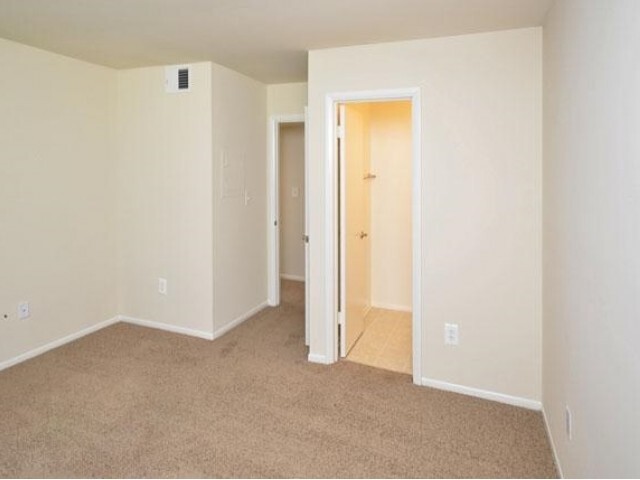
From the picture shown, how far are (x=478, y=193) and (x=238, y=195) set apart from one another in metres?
2.23

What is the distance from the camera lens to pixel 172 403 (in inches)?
105

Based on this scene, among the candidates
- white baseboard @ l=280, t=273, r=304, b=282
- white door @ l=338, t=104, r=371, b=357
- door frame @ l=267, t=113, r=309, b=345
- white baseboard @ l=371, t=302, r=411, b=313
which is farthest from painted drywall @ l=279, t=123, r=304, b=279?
white door @ l=338, t=104, r=371, b=357

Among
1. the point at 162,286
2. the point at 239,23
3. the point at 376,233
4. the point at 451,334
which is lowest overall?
the point at 451,334

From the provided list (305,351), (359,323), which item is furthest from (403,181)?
(305,351)

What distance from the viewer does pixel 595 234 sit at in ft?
4.84

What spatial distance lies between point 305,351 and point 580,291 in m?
2.22

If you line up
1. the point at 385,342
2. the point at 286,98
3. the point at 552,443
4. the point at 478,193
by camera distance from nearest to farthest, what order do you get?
the point at 552,443 → the point at 478,193 → the point at 385,342 → the point at 286,98

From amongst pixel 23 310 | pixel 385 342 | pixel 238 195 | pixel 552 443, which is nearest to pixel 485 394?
pixel 552 443

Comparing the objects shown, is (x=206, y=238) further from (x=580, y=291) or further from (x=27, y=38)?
(x=580, y=291)

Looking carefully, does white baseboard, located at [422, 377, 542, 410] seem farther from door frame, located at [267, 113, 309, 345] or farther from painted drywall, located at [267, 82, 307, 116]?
painted drywall, located at [267, 82, 307, 116]

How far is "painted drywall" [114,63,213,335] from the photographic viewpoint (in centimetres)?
365

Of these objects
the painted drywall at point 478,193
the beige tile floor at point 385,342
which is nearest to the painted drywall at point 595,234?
the painted drywall at point 478,193

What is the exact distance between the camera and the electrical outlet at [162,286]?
12.9ft

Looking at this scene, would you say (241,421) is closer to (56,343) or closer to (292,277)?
(56,343)
